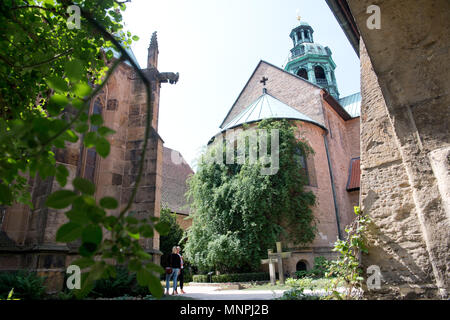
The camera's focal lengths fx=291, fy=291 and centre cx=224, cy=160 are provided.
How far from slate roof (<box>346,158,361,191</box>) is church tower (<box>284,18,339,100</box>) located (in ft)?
28.1

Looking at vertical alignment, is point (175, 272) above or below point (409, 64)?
below

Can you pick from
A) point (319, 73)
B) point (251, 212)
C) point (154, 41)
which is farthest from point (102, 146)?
point (319, 73)

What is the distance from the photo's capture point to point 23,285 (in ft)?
15.8

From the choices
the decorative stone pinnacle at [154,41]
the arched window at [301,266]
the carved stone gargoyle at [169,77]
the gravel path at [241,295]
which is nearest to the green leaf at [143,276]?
the gravel path at [241,295]

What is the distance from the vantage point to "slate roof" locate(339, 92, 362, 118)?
23.8 meters

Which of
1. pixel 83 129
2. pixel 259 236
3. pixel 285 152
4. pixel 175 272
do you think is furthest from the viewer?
pixel 285 152

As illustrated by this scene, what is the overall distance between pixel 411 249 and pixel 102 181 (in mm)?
6893

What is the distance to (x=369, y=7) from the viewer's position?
2.32 meters

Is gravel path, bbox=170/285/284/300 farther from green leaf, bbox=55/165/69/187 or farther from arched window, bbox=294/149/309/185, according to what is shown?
arched window, bbox=294/149/309/185

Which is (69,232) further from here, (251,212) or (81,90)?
(251,212)
